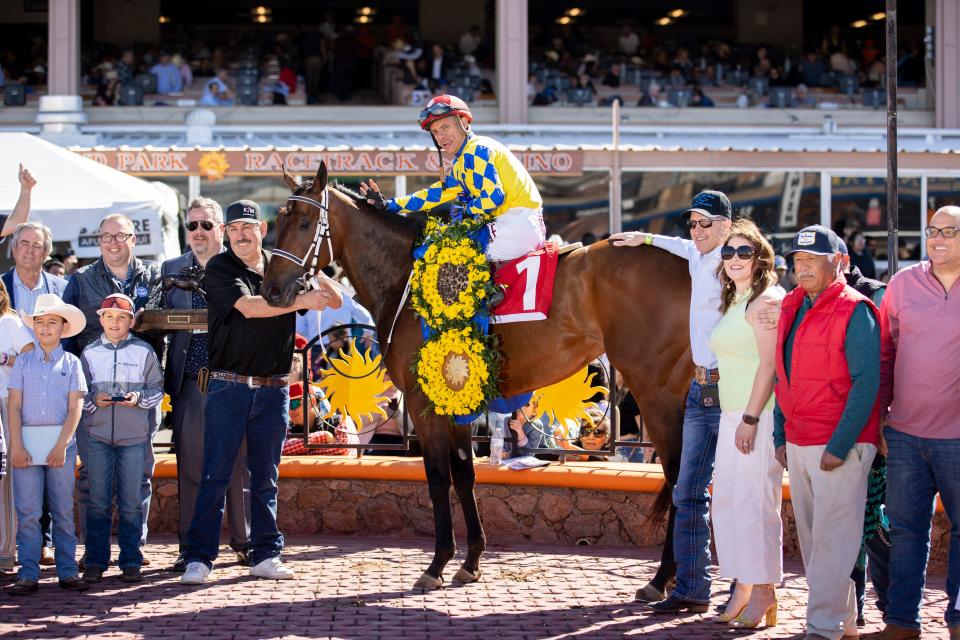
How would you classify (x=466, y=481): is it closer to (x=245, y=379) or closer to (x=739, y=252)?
(x=245, y=379)

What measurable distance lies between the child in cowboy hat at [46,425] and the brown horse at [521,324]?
1278 millimetres

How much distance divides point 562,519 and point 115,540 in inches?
123

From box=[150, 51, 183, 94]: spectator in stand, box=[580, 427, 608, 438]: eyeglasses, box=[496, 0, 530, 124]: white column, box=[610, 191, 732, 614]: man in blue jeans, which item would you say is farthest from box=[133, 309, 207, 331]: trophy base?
box=[150, 51, 183, 94]: spectator in stand

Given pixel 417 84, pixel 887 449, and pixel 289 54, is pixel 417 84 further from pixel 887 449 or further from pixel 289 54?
→ pixel 887 449

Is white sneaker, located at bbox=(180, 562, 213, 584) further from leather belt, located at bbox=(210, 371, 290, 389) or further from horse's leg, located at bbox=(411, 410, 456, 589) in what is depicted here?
horse's leg, located at bbox=(411, 410, 456, 589)

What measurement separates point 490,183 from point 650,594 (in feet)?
8.06

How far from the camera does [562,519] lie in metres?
8.75

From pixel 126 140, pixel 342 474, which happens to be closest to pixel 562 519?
pixel 342 474

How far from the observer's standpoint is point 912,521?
579 cm

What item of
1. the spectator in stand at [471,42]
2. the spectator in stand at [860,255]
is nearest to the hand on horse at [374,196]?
the spectator in stand at [860,255]

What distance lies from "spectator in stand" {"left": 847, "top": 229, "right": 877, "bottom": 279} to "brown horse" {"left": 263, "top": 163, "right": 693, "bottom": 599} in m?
10.9

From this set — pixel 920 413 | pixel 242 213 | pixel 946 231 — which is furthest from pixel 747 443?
pixel 242 213

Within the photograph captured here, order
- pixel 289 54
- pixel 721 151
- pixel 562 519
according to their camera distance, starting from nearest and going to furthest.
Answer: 1. pixel 562 519
2. pixel 721 151
3. pixel 289 54

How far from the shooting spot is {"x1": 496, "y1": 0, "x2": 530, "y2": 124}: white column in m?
24.7
